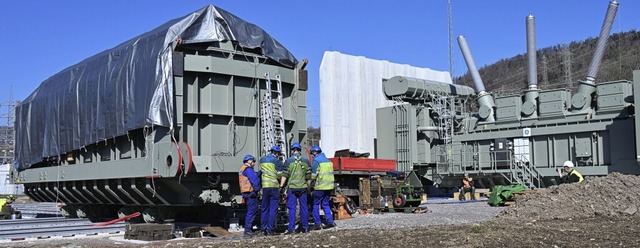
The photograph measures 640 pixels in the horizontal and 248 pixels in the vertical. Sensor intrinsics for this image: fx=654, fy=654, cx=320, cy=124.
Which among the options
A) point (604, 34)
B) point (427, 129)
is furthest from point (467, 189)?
point (604, 34)

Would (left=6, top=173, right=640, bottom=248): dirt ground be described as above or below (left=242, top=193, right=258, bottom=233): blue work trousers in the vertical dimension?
below

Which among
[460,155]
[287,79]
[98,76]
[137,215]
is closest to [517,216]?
[287,79]

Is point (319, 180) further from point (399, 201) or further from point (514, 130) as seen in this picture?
point (514, 130)

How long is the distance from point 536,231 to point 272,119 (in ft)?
18.6

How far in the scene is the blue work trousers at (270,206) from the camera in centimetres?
1109

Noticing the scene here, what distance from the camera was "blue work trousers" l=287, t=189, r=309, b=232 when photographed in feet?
36.7

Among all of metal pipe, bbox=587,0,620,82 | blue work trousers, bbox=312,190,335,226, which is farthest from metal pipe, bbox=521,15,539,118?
blue work trousers, bbox=312,190,335,226

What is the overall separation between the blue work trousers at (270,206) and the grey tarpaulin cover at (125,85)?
7.53ft

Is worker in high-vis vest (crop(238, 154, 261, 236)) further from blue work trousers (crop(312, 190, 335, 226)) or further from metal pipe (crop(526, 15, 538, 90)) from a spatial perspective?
metal pipe (crop(526, 15, 538, 90))

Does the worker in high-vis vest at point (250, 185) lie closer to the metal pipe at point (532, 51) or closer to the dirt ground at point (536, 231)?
the dirt ground at point (536, 231)

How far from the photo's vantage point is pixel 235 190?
41.3ft

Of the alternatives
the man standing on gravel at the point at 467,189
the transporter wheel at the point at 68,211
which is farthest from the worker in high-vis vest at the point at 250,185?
the man standing on gravel at the point at 467,189

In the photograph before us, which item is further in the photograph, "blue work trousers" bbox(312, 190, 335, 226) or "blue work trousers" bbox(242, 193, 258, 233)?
"blue work trousers" bbox(312, 190, 335, 226)

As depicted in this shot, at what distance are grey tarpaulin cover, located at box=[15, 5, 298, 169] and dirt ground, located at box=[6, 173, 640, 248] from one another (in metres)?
3.15
